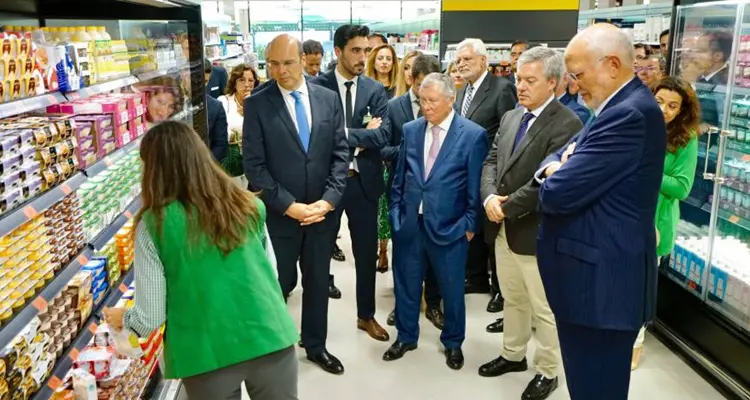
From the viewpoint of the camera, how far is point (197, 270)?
6.36ft

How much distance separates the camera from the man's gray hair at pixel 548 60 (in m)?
3.14

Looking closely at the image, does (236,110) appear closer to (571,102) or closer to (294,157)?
(294,157)

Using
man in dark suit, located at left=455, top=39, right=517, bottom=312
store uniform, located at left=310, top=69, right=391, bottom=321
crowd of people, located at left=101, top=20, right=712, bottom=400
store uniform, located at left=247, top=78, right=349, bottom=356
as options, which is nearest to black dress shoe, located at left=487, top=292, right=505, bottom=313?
crowd of people, located at left=101, top=20, right=712, bottom=400

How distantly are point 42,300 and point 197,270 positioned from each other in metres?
0.56

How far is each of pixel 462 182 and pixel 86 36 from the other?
199 centimetres

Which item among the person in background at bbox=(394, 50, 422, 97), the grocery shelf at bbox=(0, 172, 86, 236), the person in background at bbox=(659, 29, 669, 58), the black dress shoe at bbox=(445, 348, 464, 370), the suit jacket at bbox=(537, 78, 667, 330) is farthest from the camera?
the person in background at bbox=(659, 29, 669, 58)

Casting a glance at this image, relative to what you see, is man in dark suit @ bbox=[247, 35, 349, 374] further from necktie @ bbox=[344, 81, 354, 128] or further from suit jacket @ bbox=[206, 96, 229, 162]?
suit jacket @ bbox=[206, 96, 229, 162]

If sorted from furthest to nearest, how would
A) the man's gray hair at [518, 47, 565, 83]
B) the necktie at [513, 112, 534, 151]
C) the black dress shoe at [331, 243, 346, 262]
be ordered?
the black dress shoe at [331, 243, 346, 262], the necktie at [513, 112, 534, 151], the man's gray hair at [518, 47, 565, 83]

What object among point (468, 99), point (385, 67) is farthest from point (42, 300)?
point (385, 67)

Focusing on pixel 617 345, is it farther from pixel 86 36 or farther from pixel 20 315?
pixel 86 36

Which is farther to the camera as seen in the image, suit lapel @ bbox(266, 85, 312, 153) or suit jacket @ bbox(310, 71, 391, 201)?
suit jacket @ bbox(310, 71, 391, 201)

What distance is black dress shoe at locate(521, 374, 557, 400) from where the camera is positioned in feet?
11.2

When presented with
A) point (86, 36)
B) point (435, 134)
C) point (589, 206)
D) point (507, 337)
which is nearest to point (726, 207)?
point (507, 337)

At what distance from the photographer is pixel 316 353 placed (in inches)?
149
